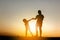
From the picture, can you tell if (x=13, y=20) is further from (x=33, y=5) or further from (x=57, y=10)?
(x=57, y=10)

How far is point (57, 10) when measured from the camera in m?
3.56

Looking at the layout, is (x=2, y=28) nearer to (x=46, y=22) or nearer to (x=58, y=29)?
(x=46, y=22)

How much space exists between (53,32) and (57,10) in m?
0.46

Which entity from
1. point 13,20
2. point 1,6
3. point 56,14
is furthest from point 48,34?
point 1,6

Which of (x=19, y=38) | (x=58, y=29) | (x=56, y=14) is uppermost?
(x=56, y=14)

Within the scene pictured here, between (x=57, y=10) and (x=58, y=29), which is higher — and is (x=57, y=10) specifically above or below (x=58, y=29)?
above

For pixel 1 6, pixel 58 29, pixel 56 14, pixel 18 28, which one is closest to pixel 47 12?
pixel 56 14

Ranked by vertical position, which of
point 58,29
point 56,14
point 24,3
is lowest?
point 58,29

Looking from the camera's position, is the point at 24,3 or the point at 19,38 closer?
the point at 19,38

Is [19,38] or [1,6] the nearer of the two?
[19,38]

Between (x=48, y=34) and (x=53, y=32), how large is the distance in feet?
0.41

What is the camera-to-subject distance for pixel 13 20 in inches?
138

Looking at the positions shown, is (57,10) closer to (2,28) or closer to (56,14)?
(56,14)

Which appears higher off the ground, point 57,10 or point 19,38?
point 57,10
